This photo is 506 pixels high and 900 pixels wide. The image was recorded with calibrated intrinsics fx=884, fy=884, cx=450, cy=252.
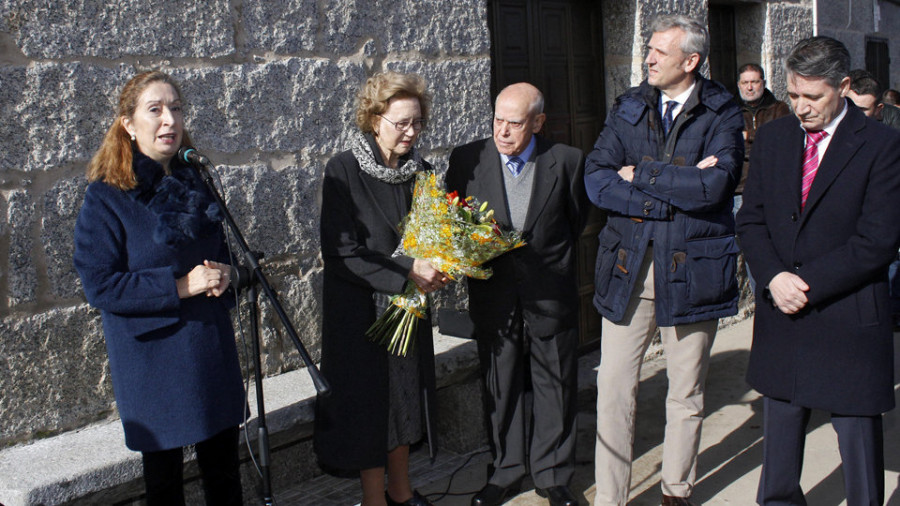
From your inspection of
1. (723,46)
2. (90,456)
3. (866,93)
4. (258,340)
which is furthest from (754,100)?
(90,456)

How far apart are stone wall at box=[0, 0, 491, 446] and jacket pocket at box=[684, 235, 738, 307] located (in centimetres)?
165

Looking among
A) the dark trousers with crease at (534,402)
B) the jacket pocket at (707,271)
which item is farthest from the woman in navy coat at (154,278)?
the jacket pocket at (707,271)

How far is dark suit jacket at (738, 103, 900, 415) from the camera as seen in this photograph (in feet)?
9.61

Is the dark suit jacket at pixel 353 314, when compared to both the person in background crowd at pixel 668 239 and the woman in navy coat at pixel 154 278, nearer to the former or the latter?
the woman in navy coat at pixel 154 278

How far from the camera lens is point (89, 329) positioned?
11.1ft

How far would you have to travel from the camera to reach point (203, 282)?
2812 mm

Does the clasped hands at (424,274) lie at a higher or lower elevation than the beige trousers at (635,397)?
higher

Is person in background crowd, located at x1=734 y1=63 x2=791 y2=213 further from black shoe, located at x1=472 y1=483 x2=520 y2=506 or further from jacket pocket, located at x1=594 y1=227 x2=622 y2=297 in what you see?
black shoe, located at x1=472 y1=483 x2=520 y2=506

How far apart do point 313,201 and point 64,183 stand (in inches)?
44.4

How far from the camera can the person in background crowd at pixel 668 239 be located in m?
3.34

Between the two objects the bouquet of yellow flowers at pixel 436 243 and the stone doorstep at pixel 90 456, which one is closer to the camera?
the stone doorstep at pixel 90 456

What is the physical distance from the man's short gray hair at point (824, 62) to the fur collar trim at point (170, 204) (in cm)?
202

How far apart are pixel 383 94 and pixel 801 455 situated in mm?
1996

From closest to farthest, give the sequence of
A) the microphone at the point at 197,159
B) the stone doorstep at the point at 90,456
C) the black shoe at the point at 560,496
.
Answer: the microphone at the point at 197,159 → the stone doorstep at the point at 90,456 → the black shoe at the point at 560,496
